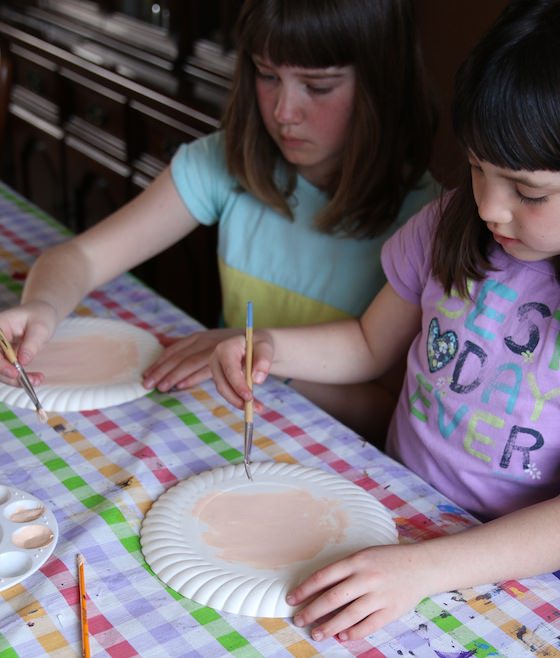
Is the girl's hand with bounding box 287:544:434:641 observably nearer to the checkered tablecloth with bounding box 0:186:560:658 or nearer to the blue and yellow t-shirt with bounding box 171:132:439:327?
the checkered tablecloth with bounding box 0:186:560:658

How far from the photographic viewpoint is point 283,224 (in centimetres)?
152

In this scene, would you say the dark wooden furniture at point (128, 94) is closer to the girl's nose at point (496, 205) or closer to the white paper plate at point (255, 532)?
the girl's nose at point (496, 205)

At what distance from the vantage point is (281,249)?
1531 millimetres

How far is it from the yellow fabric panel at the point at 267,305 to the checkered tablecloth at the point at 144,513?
25cm

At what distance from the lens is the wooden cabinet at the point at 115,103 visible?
233cm

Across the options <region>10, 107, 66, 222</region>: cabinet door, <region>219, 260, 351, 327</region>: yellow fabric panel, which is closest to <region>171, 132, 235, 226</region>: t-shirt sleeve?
<region>219, 260, 351, 327</region>: yellow fabric panel

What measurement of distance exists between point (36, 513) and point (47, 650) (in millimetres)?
194

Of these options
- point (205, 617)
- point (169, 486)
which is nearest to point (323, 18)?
point (169, 486)

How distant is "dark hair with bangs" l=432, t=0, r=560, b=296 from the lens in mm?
836

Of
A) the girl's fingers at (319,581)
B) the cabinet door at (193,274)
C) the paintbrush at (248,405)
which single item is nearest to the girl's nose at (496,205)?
the paintbrush at (248,405)

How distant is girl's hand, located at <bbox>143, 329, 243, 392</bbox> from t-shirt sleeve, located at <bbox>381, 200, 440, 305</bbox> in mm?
271

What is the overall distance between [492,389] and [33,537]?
535 mm

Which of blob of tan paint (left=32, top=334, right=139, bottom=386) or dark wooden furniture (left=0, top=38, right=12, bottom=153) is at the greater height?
dark wooden furniture (left=0, top=38, right=12, bottom=153)

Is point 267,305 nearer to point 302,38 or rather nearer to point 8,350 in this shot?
point 302,38
